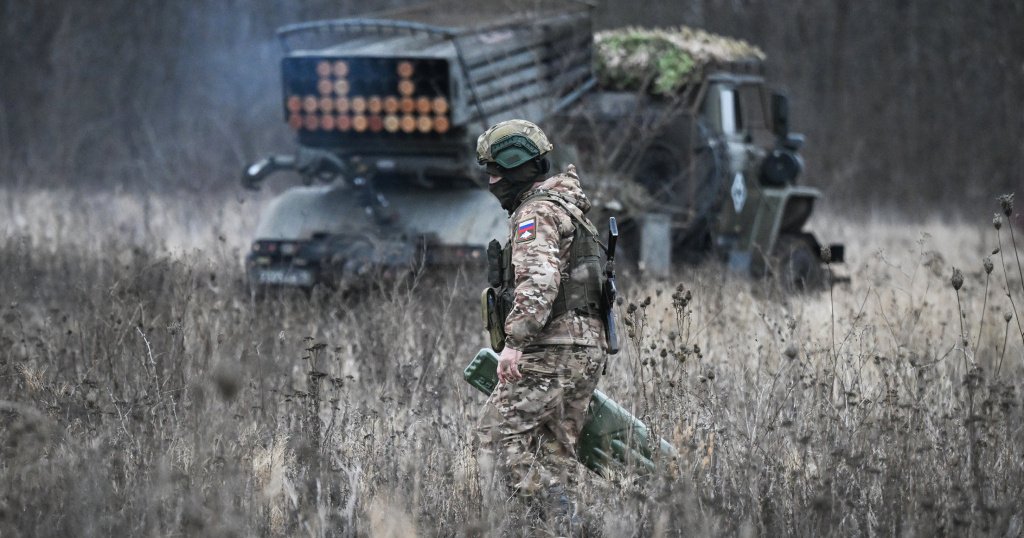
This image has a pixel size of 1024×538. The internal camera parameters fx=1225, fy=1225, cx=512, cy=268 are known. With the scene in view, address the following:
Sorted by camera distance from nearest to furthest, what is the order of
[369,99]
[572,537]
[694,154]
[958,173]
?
[572,537] < [369,99] < [694,154] < [958,173]

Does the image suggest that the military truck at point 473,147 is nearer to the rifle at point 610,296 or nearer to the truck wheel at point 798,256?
the truck wheel at point 798,256

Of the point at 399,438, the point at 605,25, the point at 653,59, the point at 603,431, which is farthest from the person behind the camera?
the point at 605,25

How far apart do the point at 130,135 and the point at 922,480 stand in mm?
20749

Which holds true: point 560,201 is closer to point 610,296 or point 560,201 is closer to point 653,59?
point 610,296

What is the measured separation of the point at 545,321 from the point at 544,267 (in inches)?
7.5

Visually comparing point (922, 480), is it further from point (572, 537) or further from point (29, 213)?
point (29, 213)

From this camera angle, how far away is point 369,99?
28.1 feet

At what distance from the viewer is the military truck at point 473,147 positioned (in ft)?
28.1

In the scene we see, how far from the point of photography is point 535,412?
4.34 metres

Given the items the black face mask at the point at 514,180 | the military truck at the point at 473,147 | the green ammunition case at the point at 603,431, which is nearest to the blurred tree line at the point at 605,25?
the military truck at the point at 473,147

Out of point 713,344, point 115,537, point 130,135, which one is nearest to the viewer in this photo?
point 115,537

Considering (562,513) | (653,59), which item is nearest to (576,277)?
(562,513)

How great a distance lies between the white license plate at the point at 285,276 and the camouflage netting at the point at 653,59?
335 centimetres

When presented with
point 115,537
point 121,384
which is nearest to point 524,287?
point 115,537
